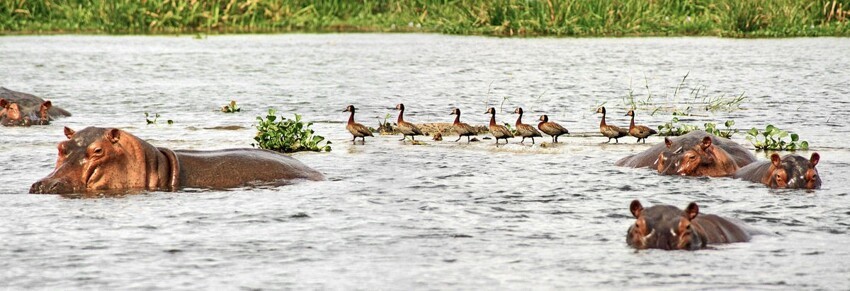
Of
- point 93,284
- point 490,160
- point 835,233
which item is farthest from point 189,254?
point 490,160

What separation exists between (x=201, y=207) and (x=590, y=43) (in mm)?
23099

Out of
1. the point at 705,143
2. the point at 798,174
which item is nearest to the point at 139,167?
the point at 705,143

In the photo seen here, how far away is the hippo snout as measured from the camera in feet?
35.5

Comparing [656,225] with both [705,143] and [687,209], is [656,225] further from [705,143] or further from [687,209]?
[705,143]

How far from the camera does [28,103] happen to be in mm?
17375

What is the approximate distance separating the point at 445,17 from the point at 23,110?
2153 centimetres

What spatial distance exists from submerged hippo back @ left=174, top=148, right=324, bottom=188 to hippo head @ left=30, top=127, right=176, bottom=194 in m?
0.35

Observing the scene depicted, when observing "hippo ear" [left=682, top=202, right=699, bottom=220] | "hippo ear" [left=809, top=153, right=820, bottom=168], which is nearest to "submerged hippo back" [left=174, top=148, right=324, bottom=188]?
"hippo ear" [left=809, top=153, right=820, bottom=168]

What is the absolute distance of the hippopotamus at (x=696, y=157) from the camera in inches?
480

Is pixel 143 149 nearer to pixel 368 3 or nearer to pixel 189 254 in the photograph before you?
pixel 189 254

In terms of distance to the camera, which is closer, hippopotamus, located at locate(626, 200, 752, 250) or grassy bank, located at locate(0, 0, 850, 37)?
hippopotamus, located at locate(626, 200, 752, 250)

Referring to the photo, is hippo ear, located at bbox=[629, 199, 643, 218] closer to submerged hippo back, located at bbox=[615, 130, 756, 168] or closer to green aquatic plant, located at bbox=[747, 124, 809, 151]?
submerged hippo back, located at bbox=[615, 130, 756, 168]

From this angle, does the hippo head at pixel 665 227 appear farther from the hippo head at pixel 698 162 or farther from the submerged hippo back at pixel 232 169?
the submerged hippo back at pixel 232 169

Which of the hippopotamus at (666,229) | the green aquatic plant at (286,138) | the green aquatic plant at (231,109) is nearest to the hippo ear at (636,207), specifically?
the hippopotamus at (666,229)
